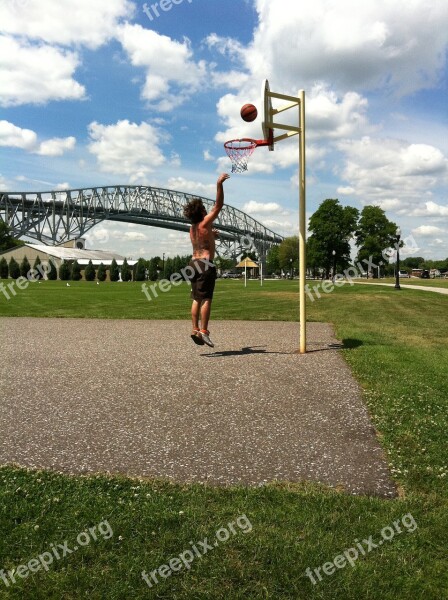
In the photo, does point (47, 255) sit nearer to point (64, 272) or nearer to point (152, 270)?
point (64, 272)

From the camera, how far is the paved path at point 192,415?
3.98m

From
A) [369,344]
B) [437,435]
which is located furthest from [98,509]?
[369,344]

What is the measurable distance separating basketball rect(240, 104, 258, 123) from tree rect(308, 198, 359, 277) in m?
56.0

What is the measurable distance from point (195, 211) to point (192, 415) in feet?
14.2

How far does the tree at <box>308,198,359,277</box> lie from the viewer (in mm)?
63312

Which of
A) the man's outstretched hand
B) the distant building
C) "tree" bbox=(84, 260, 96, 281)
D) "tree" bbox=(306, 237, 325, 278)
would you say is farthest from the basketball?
the distant building

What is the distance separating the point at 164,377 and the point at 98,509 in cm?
388

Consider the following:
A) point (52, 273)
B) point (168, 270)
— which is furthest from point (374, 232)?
point (52, 273)

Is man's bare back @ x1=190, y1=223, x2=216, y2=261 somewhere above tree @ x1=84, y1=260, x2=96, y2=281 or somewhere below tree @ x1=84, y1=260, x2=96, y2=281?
above

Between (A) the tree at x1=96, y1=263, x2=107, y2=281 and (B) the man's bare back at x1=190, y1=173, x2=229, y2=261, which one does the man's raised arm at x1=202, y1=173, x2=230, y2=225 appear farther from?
(A) the tree at x1=96, y1=263, x2=107, y2=281

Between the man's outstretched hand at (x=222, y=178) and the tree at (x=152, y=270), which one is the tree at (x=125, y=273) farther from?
the man's outstretched hand at (x=222, y=178)

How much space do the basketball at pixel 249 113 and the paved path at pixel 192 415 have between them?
4.21 metres

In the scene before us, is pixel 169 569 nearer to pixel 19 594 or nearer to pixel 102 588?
pixel 102 588

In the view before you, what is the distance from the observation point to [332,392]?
6281mm
